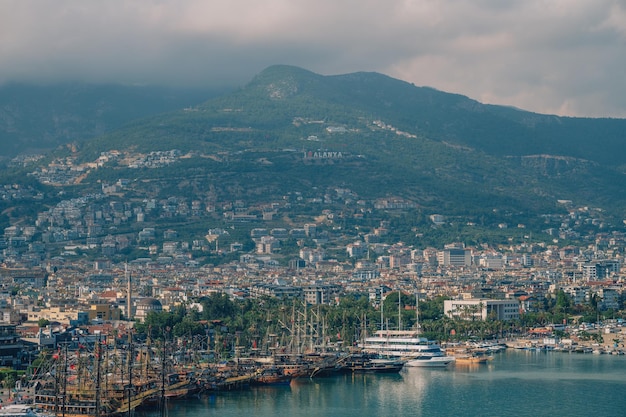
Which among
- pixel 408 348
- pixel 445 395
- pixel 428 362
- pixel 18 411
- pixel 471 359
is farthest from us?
pixel 471 359

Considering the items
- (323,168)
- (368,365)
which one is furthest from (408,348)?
(323,168)

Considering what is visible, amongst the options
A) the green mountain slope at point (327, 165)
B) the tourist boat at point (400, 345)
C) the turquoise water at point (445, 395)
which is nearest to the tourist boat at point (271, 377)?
the turquoise water at point (445, 395)

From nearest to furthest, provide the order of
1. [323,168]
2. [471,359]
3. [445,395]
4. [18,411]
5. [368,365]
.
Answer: [18,411], [445,395], [368,365], [471,359], [323,168]

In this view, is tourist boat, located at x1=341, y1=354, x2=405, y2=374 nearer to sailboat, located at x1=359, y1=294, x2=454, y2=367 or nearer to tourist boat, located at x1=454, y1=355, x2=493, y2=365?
sailboat, located at x1=359, y1=294, x2=454, y2=367

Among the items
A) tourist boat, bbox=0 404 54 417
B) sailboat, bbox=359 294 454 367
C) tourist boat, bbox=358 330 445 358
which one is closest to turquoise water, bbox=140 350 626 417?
sailboat, bbox=359 294 454 367

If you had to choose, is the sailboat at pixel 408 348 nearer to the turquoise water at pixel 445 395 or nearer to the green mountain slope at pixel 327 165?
the turquoise water at pixel 445 395

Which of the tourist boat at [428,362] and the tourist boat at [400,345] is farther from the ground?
the tourist boat at [400,345]

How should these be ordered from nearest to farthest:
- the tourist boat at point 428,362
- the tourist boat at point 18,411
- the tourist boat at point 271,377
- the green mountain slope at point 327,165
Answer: the tourist boat at point 18,411
the tourist boat at point 271,377
the tourist boat at point 428,362
the green mountain slope at point 327,165

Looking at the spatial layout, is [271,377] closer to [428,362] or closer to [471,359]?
[428,362]

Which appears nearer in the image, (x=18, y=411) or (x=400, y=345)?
(x=18, y=411)
